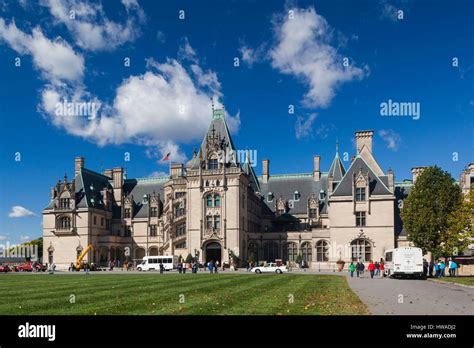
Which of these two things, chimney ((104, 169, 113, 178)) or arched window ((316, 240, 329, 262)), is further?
chimney ((104, 169, 113, 178))

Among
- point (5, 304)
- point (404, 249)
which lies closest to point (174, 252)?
point (404, 249)

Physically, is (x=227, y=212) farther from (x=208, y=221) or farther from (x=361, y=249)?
(x=361, y=249)

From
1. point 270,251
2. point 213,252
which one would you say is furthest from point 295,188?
point 213,252

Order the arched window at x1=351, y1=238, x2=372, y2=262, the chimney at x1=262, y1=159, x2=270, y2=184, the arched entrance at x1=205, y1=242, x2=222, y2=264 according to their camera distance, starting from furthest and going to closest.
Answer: the chimney at x1=262, y1=159, x2=270, y2=184, the arched entrance at x1=205, y1=242, x2=222, y2=264, the arched window at x1=351, y1=238, x2=372, y2=262

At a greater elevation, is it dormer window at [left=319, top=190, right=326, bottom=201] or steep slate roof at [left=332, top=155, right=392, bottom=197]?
steep slate roof at [left=332, top=155, right=392, bottom=197]

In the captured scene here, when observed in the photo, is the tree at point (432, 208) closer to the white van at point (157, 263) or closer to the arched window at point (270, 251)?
the arched window at point (270, 251)

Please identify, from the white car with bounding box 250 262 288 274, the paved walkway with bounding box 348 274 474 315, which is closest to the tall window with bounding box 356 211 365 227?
the white car with bounding box 250 262 288 274

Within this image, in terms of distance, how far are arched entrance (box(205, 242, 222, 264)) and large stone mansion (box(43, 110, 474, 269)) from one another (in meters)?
0.15

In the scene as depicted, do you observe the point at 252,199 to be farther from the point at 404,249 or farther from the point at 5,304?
the point at 5,304

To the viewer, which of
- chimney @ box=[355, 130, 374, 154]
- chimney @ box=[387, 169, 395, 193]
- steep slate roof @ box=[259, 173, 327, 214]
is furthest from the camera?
steep slate roof @ box=[259, 173, 327, 214]

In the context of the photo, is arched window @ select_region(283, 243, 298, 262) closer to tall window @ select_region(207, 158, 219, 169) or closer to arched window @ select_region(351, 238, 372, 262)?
arched window @ select_region(351, 238, 372, 262)

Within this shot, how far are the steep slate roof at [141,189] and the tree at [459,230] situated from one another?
51.2 metres

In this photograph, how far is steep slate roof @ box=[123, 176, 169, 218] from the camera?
86750 millimetres

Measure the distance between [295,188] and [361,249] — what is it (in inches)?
812
